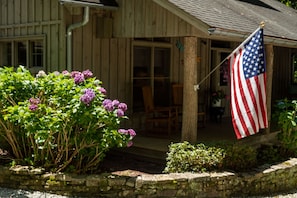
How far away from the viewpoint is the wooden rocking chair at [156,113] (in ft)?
28.7

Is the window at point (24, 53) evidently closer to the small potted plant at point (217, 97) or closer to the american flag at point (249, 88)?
the american flag at point (249, 88)

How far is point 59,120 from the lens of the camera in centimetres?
558

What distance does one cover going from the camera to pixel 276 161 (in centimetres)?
720

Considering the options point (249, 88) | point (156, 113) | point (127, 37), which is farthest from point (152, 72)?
point (249, 88)

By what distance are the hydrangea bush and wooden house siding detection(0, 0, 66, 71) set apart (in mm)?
1881

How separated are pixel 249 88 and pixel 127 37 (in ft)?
8.82

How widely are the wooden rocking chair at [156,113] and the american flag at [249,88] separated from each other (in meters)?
2.74

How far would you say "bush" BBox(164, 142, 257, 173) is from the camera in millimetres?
6094

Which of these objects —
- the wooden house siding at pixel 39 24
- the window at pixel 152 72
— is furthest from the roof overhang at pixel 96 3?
the window at pixel 152 72

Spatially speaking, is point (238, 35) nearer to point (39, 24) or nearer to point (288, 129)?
point (288, 129)

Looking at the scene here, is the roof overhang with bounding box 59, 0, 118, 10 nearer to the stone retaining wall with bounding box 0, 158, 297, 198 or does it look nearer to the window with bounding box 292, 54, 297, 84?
the stone retaining wall with bounding box 0, 158, 297, 198

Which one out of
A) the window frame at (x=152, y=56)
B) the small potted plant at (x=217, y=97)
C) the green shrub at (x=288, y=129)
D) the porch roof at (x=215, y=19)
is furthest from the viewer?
the small potted plant at (x=217, y=97)

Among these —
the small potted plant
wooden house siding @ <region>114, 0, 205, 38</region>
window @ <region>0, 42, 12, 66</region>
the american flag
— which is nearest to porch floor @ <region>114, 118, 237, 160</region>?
the small potted plant

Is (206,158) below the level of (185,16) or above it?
below
